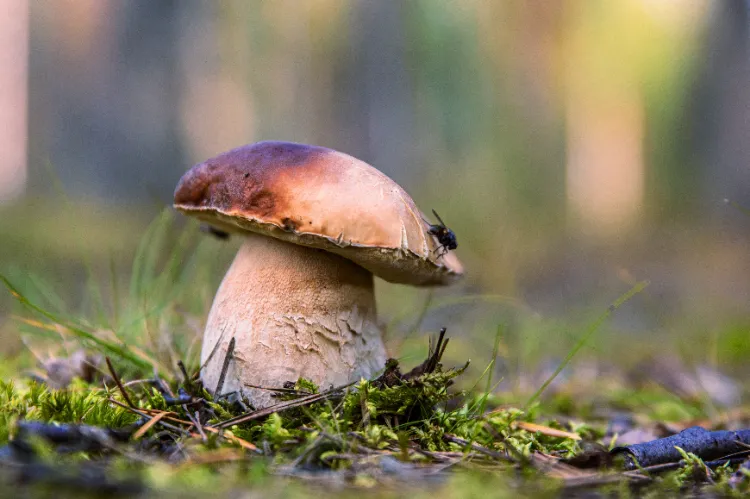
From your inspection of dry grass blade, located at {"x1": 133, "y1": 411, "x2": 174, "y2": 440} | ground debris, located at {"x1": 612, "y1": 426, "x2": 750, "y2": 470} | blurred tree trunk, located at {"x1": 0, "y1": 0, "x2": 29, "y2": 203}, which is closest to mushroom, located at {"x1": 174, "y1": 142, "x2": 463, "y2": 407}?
dry grass blade, located at {"x1": 133, "y1": 411, "x2": 174, "y2": 440}

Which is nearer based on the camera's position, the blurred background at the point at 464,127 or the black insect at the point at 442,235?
the black insect at the point at 442,235

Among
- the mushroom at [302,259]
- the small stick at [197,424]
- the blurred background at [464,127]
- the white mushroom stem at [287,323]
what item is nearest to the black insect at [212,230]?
the mushroom at [302,259]

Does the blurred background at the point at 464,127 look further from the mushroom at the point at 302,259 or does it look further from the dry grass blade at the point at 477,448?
the dry grass blade at the point at 477,448

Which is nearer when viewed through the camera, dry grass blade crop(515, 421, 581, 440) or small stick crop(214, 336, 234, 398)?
small stick crop(214, 336, 234, 398)

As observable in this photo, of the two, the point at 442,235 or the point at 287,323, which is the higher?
the point at 442,235

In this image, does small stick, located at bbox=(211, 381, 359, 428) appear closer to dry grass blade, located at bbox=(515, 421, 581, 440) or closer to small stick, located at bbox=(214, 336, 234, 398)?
small stick, located at bbox=(214, 336, 234, 398)

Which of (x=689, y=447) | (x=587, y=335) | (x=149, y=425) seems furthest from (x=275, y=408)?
(x=689, y=447)

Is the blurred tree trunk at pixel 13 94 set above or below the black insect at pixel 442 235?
above

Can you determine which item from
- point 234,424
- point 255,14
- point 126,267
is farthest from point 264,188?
point 255,14

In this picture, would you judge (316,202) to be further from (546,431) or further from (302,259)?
(546,431)
